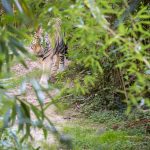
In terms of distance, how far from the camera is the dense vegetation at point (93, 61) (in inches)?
62.2

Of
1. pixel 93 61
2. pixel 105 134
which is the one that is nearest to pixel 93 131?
pixel 105 134

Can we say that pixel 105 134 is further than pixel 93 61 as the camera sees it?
Yes

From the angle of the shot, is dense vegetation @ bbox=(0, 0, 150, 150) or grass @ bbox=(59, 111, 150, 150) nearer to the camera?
dense vegetation @ bbox=(0, 0, 150, 150)

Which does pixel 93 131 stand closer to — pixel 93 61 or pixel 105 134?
pixel 105 134

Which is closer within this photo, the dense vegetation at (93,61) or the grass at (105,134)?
the dense vegetation at (93,61)

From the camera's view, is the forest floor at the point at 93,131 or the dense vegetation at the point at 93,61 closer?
the dense vegetation at the point at 93,61

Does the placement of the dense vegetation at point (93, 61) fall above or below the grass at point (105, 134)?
above

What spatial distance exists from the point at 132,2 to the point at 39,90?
67.8 inches

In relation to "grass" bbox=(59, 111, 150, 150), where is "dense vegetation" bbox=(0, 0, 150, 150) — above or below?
above

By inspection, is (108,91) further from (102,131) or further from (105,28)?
(105,28)

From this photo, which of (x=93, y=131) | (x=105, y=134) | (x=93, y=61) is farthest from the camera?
(x=93, y=131)

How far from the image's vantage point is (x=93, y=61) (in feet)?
5.72

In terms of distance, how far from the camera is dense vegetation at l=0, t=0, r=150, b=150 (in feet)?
5.18

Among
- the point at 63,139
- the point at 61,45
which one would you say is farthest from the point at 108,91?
the point at 63,139
